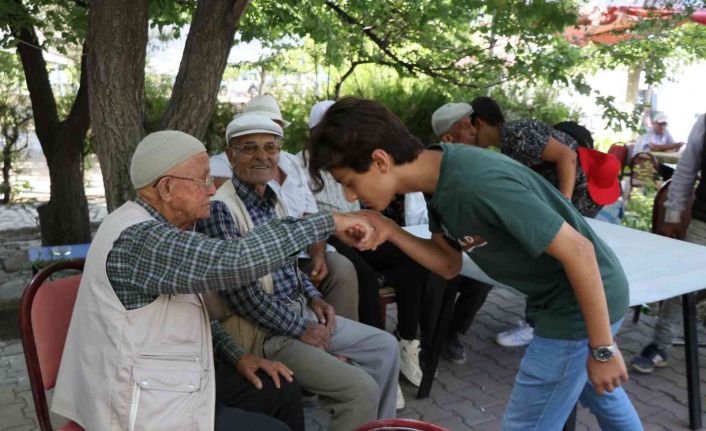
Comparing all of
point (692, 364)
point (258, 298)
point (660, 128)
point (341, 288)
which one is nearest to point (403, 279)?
point (341, 288)

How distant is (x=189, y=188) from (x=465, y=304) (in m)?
2.53

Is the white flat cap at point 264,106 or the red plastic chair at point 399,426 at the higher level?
the white flat cap at point 264,106

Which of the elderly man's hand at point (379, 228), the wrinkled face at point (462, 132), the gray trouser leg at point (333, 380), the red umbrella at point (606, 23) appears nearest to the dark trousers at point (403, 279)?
the wrinkled face at point (462, 132)

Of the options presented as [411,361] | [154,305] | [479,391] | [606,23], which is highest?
[606,23]

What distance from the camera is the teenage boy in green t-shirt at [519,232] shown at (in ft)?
5.59

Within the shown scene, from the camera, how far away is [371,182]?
73.2 inches

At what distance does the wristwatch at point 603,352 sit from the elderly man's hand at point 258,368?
111 centimetres

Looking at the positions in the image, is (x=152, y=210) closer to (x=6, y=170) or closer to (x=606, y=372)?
(x=606, y=372)

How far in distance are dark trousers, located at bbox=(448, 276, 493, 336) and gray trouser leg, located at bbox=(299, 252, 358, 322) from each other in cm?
100

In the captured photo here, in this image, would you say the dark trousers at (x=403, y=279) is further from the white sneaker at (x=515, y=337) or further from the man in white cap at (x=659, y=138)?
the man in white cap at (x=659, y=138)

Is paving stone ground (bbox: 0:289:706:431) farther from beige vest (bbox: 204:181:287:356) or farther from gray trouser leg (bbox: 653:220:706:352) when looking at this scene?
beige vest (bbox: 204:181:287:356)

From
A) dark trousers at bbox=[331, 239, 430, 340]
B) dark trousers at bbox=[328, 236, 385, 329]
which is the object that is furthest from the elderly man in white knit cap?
dark trousers at bbox=[331, 239, 430, 340]

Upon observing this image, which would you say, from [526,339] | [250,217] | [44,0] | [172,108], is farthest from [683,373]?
[44,0]

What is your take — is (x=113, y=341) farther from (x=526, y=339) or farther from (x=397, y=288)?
(x=526, y=339)
